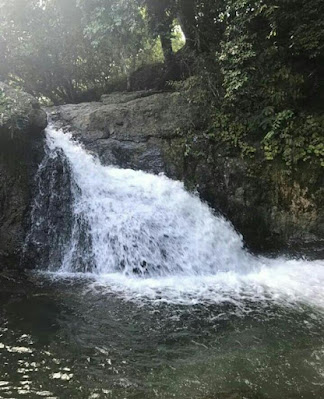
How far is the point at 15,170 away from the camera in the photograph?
7496mm

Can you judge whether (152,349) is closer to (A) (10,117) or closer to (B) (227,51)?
(A) (10,117)

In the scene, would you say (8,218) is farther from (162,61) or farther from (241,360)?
(162,61)

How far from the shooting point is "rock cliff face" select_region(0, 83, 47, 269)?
7141mm

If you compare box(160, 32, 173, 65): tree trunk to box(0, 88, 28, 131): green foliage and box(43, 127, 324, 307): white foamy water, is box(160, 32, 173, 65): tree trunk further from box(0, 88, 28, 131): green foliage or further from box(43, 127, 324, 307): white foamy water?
box(0, 88, 28, 131): green foliage

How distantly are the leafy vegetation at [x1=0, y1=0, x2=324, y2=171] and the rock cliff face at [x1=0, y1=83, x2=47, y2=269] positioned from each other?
13.1ft

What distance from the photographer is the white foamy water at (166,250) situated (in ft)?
19.3

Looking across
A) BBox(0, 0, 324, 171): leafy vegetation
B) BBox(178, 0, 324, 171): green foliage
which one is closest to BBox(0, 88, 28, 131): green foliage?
BBox(0, 0, 324, 171): leafy vegetation

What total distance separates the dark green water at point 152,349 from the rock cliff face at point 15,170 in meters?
1.77

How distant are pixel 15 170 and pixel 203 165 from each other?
13.9 ft

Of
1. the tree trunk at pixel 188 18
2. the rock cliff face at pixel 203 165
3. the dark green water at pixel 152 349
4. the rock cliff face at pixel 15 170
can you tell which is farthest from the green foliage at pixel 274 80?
the rock cliff face at pixel 15 170

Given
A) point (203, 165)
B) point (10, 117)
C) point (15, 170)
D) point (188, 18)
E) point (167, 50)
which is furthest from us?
point (167, 50)

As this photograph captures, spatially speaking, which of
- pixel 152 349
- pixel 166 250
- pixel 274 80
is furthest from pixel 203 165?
pixel 152 349

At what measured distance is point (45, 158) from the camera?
7.96 meters

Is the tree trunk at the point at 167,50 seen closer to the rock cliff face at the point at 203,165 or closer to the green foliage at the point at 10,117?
the rock cliff face at the point at 203,165
